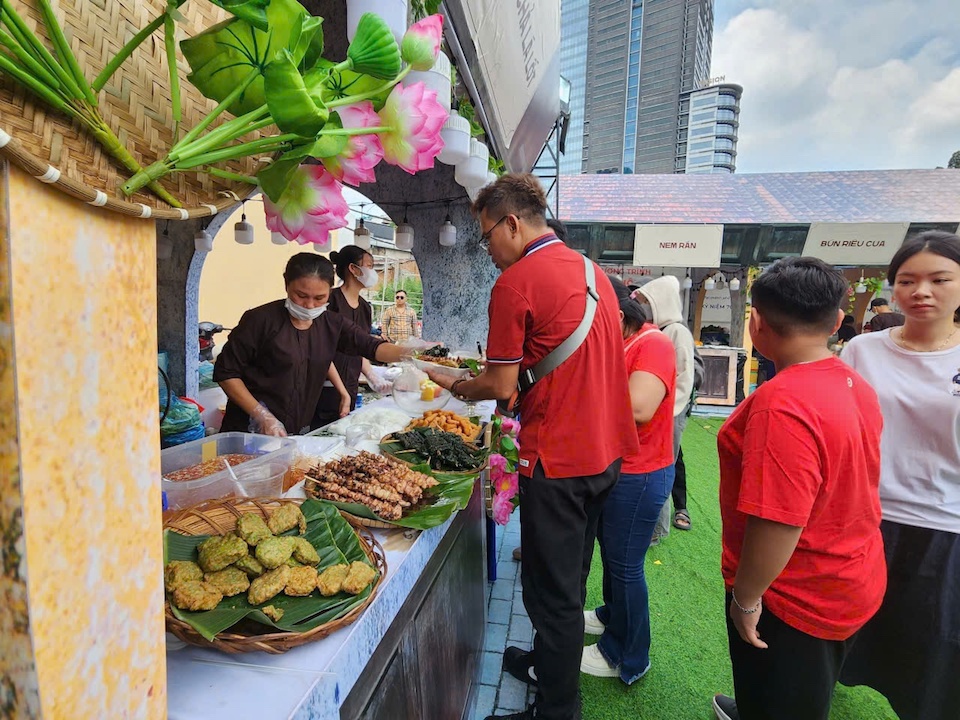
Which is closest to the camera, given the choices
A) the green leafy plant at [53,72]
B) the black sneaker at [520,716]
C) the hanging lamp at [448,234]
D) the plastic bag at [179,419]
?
the green leafy plant at [53,72]

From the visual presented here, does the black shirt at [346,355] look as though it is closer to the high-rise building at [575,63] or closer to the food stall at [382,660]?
the food stall at [382,660]

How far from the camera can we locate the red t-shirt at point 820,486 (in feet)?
4.59

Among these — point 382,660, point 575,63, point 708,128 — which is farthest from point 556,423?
point 708,128

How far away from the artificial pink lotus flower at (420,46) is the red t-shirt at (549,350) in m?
1.29

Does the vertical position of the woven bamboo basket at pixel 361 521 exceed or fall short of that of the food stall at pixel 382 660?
it exceeds it

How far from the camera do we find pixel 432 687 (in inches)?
65.8

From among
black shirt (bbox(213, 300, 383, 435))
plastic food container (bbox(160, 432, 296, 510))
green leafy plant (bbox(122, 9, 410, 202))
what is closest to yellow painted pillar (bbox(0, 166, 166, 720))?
green leafy plant (bbox(122, 9, 410, 202))

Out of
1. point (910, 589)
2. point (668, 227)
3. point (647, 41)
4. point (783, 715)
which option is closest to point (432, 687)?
point (783, 715)

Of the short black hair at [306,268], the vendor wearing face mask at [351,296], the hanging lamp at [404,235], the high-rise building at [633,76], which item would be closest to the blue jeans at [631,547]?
the short black hair at [306,268]

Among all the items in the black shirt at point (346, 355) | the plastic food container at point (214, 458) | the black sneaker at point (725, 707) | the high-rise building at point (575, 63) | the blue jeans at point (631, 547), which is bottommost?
the black sneaker at point (725, 707)

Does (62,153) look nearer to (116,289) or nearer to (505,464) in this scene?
(116,289)

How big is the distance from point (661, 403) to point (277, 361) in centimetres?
225

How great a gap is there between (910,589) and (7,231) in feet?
9.78

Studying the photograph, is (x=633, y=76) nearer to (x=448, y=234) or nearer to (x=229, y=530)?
(x=448, y=234)
